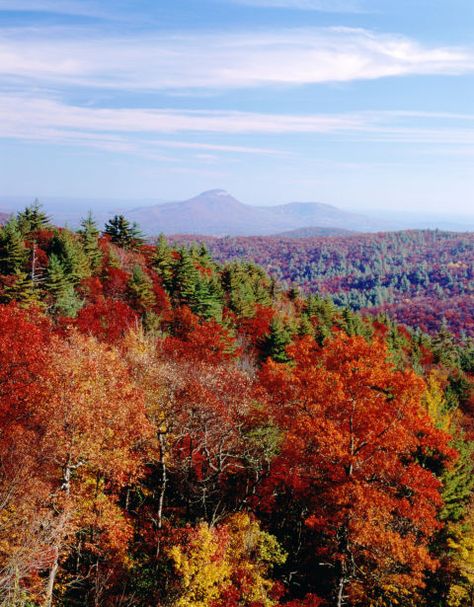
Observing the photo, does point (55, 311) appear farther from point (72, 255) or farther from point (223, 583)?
point (223, 583)

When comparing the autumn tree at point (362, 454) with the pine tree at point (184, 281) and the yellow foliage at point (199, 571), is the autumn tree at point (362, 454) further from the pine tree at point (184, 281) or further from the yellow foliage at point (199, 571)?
the pine tree at point (184, 281)

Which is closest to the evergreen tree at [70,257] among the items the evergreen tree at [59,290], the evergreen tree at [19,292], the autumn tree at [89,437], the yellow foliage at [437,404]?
the evergreen tree at [59,290]

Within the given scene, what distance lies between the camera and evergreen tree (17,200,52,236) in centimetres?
6354

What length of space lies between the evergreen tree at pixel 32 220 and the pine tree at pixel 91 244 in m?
5.11

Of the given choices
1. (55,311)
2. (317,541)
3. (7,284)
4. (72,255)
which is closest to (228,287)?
(72,255)

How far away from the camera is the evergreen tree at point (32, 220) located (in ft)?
208

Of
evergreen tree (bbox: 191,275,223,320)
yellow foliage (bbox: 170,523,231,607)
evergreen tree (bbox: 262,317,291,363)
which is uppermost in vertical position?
evergreen tree (bbox: 191,275,223,320)

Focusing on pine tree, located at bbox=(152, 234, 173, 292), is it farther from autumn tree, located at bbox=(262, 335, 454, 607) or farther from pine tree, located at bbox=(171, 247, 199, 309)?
autumn tree, located at bbox=(262, 335, 454, 607)

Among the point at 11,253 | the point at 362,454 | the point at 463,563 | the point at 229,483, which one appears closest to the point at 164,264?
the point at 11,253

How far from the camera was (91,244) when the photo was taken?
63969 millimetres

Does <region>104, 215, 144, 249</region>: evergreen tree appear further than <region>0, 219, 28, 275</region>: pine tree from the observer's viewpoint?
Yes

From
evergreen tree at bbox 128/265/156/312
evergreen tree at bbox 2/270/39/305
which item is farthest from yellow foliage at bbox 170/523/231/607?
evergreen tree at bbox 128/265/156/312

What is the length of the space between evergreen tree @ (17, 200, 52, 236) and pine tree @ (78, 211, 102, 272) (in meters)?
5.11

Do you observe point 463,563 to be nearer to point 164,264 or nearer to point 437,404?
point 437,404
